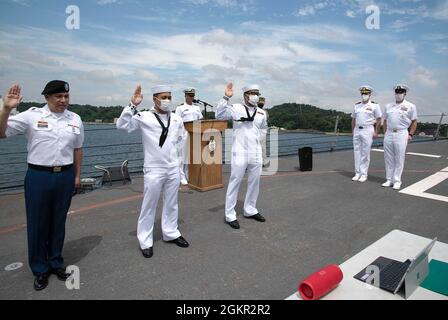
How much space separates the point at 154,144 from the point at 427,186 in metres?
6.53

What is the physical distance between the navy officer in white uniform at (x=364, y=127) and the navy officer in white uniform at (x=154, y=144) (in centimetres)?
531

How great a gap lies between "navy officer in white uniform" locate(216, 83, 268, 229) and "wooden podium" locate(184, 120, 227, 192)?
5.68ft

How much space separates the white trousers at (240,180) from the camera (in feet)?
15.3

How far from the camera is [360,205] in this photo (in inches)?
224

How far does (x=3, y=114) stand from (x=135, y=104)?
129cm

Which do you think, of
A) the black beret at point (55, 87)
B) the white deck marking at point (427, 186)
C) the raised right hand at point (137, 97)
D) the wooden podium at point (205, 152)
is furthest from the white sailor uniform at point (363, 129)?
the black beret at point (55, 87)

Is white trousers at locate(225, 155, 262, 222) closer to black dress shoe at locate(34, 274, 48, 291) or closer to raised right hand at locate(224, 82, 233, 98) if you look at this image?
raised right hand at locate(224, 82, 233, 98)

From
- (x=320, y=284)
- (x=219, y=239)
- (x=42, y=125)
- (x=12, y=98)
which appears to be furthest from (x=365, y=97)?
(x=12, y=98)

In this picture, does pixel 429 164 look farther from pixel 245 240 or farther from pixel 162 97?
pixel 162 97

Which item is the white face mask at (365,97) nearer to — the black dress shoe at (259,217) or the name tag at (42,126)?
the black dress shoe at (259,217)

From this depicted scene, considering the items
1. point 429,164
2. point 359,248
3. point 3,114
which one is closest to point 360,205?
point 359,248

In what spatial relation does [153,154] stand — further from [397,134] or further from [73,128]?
[397,134]

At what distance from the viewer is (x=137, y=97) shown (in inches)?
141

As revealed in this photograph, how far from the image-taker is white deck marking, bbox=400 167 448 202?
6273 millimetres
